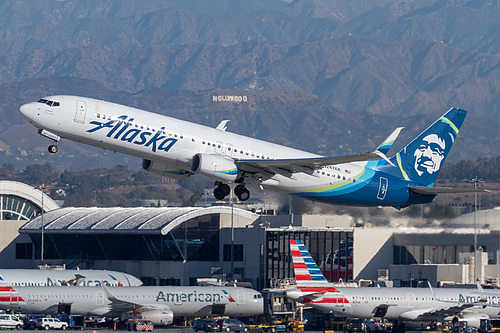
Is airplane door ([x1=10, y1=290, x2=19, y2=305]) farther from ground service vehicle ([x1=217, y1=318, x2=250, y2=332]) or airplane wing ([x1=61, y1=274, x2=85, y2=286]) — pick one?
ground service vehicle ([x1=217, y1=318, x2=250, y2=332])

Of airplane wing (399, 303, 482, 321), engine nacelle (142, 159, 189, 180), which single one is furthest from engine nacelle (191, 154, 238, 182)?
airplane wing (399, 303, 482, 321)

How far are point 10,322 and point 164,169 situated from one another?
27452 mm

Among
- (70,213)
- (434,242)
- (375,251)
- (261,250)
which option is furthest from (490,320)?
(70,213)

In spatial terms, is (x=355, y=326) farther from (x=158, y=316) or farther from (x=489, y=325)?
(x=158, y=316)

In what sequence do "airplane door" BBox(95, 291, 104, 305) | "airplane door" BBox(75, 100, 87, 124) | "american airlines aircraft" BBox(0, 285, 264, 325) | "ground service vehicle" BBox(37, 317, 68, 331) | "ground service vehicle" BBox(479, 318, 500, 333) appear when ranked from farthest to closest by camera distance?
"airplane door" BBox(95, 291, 104, 305), "ground service vehicle" BBox(37, 317, 68, 331), "american airlines aircraft" BBox(0, 285, 264, 325), "ground service vehicle" BBox(479, 318, 500, 333), "airplane door" BBox(75, 100, 87, 124)

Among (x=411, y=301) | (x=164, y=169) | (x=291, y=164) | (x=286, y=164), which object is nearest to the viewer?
(x=286, y=164)

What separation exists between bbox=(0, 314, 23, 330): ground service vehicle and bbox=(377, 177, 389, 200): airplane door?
35385 millimetres

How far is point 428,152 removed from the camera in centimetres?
8031

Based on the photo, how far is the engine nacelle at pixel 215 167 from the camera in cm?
6631

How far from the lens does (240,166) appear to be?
6850 centimetres

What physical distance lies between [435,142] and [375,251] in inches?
1478

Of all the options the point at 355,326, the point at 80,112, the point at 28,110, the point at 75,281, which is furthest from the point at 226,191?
the point at 75,281

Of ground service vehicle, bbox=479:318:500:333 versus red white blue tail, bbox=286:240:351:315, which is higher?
red white blue tail, bbox=286:240:351:315

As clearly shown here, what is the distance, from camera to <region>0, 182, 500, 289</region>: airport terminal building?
109188 mm
